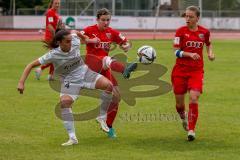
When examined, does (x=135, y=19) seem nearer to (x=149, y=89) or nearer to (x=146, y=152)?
(x=149, y=89)

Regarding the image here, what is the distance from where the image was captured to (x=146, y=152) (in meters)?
9.25

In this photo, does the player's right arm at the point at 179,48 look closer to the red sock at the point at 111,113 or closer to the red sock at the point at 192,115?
the red sock at the point at 192,115

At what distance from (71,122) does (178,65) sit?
206 centimetres

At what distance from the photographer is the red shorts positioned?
33.7 feet

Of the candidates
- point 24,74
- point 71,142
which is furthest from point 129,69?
point 24,74

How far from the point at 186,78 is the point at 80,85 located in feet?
5.82

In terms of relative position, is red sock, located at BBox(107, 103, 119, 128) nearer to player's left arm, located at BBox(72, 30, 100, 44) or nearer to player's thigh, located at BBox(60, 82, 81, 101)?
player's thigh, located at BBox(60, 82, 81, 101)

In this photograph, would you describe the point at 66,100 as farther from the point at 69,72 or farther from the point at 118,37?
the point at 118,37

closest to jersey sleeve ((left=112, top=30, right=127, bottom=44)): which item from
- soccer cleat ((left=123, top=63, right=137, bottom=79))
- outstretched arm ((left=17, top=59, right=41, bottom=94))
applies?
soccer cleat ((left=123, top=63, right=137, bottom=79))

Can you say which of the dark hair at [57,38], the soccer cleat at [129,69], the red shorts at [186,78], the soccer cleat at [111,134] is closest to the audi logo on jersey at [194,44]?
the red shorts at [186,78]

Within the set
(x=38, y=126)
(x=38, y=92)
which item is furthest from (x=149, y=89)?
(x=38, y=126)

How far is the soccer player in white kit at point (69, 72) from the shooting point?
9.63m

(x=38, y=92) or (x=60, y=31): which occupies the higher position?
(x=60, y=31)

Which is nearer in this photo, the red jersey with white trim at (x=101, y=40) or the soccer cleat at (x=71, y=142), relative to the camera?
the soccer cleat at (x=71, y=142)
